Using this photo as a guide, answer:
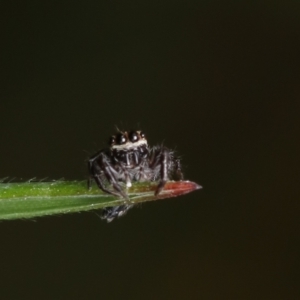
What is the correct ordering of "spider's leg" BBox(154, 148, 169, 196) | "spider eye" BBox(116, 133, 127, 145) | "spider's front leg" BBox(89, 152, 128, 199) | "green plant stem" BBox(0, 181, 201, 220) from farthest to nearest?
"spider eye" BBox(116, 133, 127, 145), "spider's leg" BBox(154, 148, 169, 196), "spider's front leg" BBox(89, 152, 128, 199), "green plant stem" BBox(0, 181, 201, 220)

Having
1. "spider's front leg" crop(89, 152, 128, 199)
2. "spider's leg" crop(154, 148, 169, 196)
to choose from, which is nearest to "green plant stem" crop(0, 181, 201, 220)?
"spider's front leg" crop(89, 152, 128, 199)

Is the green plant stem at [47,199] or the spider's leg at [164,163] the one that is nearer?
the green plant stem at [47,199]

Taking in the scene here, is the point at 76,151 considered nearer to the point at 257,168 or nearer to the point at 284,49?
the point at 257,168

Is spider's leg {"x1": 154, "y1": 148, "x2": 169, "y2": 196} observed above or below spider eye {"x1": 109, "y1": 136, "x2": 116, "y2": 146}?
below

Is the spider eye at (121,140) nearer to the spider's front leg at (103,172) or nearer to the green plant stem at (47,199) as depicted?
the spider's front leg at (103,172)

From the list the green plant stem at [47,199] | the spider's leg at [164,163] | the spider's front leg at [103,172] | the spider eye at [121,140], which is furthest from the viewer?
the spider eye at [121,140]

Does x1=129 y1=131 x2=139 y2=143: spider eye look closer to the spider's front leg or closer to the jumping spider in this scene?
the jumping spider

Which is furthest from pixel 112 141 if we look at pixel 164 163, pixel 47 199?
pixel 47 199

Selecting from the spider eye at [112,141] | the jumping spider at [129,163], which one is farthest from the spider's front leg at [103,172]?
the spider eye at [112,141]
